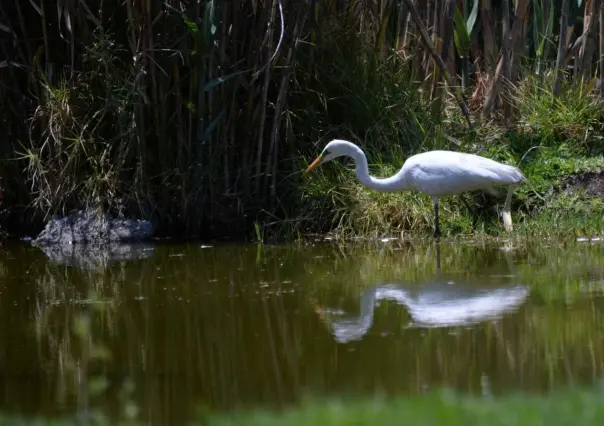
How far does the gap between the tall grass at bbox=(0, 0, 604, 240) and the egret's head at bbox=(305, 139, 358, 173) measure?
0.54 metres

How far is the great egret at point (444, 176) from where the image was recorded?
9891 mm

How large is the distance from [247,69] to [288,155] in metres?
1.09

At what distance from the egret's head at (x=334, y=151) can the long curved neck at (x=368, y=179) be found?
60 millimetres

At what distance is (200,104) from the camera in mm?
10727

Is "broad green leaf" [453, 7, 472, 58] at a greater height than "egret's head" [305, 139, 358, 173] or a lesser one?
greater

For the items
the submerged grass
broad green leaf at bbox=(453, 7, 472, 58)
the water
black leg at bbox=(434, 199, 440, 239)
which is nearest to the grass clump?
black leg at bbox=(434, 199, 440, 239)

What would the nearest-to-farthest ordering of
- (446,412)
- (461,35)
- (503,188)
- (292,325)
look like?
(446,412) < (292,325) < (503,188) < (461,35)

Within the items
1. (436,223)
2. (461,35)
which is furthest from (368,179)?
(461,35)

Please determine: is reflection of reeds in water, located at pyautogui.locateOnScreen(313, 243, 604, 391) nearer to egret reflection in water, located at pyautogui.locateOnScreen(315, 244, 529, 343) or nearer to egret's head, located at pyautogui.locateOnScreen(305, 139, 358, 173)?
egret reflection in water, located at pyautogui.locateOnScreen(315, 244, 529, 343)

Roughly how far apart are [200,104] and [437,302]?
14.3 feet

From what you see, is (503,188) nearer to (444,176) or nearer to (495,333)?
(444,176)

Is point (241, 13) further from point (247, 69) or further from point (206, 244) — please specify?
point (206, 244)

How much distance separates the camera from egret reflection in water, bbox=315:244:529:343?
662cm

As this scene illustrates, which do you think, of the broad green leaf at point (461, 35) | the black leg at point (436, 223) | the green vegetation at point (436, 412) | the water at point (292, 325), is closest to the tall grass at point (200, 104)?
the broad green leaf at point (461, 35)
